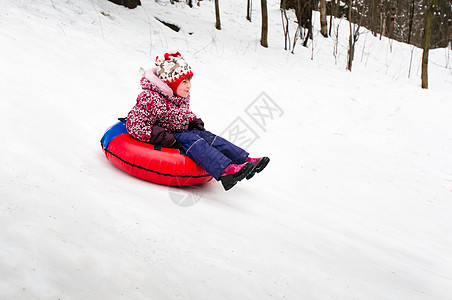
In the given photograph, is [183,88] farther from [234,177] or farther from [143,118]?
[234,177]

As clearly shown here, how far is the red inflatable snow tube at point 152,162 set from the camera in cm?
267

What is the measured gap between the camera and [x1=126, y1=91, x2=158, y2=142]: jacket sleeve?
2754 mm

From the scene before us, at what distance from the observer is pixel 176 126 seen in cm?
297

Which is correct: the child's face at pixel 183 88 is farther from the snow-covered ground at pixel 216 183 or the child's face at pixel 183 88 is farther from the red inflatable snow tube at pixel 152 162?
the snow-covered ground at pixel 216 183

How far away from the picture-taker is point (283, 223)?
8.18ft

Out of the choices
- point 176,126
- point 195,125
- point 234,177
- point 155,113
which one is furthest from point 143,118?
point 234,177

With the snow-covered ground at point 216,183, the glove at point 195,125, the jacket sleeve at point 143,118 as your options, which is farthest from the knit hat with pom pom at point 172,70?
the snow-covered ground at point 216,183

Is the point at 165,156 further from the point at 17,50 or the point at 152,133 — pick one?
the point at 17,50

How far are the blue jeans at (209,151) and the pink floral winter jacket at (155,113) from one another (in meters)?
0.13

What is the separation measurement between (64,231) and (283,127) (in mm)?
3933

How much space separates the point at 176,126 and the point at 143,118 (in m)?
0.31

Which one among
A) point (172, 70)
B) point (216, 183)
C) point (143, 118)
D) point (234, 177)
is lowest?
point (216, 183)

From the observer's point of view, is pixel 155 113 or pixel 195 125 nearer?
pixel 155 113

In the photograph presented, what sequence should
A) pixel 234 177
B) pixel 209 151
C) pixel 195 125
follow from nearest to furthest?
pixel 234 177, pixel 209 151, pixel 195 125
